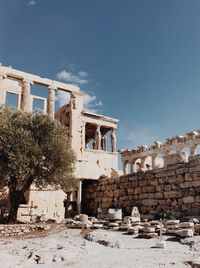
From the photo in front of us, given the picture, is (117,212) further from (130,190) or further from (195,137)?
(195,137)

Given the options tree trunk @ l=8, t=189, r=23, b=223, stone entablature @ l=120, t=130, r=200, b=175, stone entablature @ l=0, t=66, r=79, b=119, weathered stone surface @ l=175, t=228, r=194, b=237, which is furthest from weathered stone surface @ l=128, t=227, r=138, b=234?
stone entablature @ l=0, t=66, r=79, b=119

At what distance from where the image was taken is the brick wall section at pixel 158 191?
14297 millimetres

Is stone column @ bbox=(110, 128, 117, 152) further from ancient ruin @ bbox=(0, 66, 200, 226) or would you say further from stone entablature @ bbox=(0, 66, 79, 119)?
stone entablature @ bbox=(0, 66, 79, 119)

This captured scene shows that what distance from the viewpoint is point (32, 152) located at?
1647cm

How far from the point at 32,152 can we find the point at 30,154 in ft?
0.46

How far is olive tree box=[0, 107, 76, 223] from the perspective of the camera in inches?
635

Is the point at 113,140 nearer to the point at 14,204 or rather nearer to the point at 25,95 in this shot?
the point at 25,95

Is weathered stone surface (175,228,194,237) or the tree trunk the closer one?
weathered stone surface (175,228,194,237)

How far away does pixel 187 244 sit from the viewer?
31.2 feet

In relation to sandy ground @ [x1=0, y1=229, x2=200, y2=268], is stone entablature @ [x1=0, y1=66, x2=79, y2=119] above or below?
above

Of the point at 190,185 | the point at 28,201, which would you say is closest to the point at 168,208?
the point at 190,185

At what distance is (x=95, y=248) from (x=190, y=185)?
6712 millimetres

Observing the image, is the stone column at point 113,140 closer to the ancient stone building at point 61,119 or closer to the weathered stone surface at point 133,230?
the ancient stone building at point 61,119

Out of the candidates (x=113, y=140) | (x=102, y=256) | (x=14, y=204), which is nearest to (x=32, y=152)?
(x=14, y=204)
